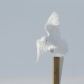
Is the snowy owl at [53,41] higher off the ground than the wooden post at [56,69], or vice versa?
the snowy owl at [53,41]

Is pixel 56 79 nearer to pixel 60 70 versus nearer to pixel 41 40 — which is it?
pixel 60 70

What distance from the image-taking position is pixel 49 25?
2.18 m

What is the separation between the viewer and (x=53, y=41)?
6.90ft

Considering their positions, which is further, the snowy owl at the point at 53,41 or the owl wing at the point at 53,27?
the owl wing at the point at 53,27

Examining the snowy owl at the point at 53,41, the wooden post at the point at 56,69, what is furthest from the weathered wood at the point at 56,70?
the snowy owl at the point at 53,41

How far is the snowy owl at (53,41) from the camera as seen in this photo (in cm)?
207

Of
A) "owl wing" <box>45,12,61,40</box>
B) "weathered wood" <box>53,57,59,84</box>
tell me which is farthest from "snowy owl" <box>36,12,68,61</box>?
"weathered wood" <box>53,57,59,84</box>

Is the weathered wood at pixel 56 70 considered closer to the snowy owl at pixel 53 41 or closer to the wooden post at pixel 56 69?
the wooden post at pixel 56 69

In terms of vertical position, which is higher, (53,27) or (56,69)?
(53,27)

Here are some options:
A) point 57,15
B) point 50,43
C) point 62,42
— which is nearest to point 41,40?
point 50,43

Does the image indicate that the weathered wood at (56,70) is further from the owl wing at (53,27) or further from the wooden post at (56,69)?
the owl wing at (53,27)

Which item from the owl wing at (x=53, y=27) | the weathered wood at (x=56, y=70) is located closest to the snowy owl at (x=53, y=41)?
the owl wing at (x=53, y=27)

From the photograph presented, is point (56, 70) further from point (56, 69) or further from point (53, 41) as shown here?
point (53, 41)

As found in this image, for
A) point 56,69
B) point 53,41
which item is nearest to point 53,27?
point 53,41
